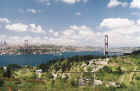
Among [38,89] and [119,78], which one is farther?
[119,78]

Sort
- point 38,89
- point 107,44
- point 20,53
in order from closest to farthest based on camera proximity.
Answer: point 38,89 → point 107,44 → point 20,53

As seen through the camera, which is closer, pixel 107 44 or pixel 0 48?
pixel 107 44

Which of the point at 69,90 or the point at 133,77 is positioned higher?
the point at 69,90

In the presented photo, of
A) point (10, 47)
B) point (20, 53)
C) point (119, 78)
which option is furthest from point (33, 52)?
point (119, 78)

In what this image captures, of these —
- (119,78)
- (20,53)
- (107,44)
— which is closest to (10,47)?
(20,53)

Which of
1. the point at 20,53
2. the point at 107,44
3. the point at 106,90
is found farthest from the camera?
the point at 20,53

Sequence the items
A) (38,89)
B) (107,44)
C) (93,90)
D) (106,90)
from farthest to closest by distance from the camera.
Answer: (107,44), (106,90), (93,90), (38,89)

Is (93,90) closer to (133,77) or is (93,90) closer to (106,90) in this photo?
(106,90)

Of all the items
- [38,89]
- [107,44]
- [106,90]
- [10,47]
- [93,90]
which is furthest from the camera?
[10,47]

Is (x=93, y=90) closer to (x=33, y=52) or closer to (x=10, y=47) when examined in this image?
(x=33, y=52)
